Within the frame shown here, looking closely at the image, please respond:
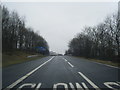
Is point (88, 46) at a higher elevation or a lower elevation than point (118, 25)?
lower

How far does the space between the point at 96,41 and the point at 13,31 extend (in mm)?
29642

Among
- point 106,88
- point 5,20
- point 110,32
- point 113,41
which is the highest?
point 5,20

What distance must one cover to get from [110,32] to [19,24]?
3131 centimetres

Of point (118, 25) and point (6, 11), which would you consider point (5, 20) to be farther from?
point (118, 25)

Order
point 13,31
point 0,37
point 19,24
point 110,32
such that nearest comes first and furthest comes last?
point 0,37 < point 110,32 < point 13,31 < point 19,24

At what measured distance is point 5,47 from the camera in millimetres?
46469

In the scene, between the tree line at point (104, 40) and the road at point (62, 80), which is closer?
the road at point (62, 80)

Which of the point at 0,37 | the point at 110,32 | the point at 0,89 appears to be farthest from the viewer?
the point at 110,32

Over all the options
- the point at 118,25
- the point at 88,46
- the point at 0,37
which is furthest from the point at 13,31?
the point at 118,25

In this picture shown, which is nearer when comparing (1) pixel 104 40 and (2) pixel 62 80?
(2) pixel 62 80

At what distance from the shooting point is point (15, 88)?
259 inches

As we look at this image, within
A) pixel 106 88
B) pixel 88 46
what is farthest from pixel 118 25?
pixel 106 88

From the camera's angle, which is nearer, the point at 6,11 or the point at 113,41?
the point at 113,41

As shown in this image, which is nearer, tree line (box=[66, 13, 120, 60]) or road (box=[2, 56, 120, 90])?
road (box=[2, 56, 120, 90])
